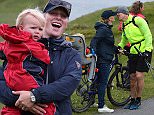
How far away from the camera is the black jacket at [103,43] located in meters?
7.96

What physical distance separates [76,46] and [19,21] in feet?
14.5

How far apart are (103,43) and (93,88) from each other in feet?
3.27

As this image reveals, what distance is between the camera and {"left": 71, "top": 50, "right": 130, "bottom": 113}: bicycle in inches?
327

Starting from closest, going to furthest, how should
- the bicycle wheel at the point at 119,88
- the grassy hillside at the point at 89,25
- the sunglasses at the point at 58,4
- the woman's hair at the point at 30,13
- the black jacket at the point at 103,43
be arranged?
the woman's hair at the point at 30,13
the sunglasses at the point at 58,4
the black jacket at the point at 103,43
the bicycle wheel at the point at 119,88
the grassy hillside at the point at 89,25

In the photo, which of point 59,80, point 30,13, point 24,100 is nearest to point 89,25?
point 30,13

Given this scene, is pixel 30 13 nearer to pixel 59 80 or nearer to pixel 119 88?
pixel 59 80

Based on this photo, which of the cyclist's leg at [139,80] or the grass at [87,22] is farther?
the grass at [87,22]

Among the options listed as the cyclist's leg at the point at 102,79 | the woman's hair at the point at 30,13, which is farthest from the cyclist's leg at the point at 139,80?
the woman's hair at the point at 30,13

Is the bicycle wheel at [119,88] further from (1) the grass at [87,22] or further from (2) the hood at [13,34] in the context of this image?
(2) the hood at [13,34]

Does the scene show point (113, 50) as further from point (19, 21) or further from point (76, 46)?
point (19, 21)

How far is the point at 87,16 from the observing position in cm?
4812

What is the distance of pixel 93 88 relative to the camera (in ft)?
27.8

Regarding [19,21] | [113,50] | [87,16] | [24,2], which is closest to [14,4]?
[24,2]

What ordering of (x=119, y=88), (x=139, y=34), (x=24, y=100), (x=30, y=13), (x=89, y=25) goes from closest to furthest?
(x=24, y=100), (x=30, y=13), (x=139, y=34), (x=119, y=88), (x=89, y=25)
